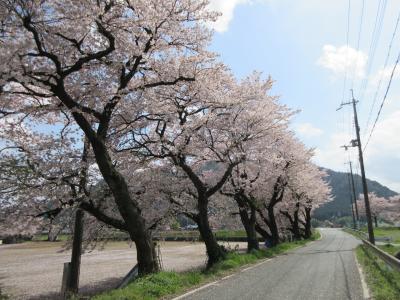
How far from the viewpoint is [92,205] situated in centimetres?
1583

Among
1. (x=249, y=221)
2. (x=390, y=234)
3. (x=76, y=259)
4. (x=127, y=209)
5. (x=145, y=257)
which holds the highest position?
(x=390, y=234)

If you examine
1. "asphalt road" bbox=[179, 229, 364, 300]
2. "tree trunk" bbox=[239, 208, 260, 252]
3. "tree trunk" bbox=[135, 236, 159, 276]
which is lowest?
"asphalt road" bbox=[179, 229, 364, 300]

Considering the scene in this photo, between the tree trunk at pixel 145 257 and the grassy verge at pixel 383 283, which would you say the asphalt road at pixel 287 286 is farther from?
the tree trunk at pixel 145 257


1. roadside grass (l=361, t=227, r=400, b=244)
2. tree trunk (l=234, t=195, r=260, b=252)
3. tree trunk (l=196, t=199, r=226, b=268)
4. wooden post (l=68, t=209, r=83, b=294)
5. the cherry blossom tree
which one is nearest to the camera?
the cherry blossom tree

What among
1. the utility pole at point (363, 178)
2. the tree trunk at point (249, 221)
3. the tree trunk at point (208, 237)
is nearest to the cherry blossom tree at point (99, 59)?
the tree trunk at point (208, 237)

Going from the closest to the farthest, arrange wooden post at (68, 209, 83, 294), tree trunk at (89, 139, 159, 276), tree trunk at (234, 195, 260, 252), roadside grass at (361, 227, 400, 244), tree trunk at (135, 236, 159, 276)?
tree trunk at (89, 139, 159, 276) < tree trunk at (135, 236, 159, 276) < wooden post at (68, 209, 83, 294) < tree trunk at (234, 195, 260, 252) < roadside grass at (361, 227, 400, 244)

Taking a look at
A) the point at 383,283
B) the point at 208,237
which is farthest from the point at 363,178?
the point at 383,283

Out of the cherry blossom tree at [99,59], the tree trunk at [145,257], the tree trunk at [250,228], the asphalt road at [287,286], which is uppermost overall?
the cherry blossom tree at [99,59]

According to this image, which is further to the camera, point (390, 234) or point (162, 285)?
point (390, 234)

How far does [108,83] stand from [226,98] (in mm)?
5447

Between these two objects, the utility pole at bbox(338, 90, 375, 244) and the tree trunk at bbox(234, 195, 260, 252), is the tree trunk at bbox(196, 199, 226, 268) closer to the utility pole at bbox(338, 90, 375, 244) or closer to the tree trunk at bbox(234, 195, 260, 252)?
the tree trunk at bbox(234, 195, 260, 252)

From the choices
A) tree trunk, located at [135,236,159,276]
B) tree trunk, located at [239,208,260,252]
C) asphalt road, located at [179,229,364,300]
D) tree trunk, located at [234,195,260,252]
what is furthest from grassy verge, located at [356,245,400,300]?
tree trunk, located at [239,208,260,252]

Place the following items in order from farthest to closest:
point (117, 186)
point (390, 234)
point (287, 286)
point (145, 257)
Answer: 1. point (390, 234)
2. point (145, 257)
3. point (117, 186)
4. point (287, 286)

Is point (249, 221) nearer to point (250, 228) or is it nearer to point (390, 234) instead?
point (250, 228)
